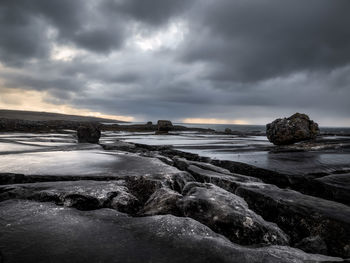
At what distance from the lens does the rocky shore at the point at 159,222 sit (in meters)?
2.00

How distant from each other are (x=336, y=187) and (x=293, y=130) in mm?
9198

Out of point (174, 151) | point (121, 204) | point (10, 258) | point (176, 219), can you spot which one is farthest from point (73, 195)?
point (174, 151)

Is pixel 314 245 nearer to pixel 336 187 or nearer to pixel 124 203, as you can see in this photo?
pixel 336 187

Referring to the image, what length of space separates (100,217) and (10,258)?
1.03 metres

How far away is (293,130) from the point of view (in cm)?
1291

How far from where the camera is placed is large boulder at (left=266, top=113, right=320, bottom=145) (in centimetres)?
1293

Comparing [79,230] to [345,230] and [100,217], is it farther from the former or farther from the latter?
[345,230]

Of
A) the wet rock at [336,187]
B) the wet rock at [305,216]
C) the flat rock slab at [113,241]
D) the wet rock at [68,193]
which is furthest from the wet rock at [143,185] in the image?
the wet rock at [336,187]

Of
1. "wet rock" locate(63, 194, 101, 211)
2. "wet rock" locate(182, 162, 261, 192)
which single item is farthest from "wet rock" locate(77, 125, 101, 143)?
"wet rock" locate(63, 194, 101, 211)

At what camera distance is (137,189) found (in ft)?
13.9

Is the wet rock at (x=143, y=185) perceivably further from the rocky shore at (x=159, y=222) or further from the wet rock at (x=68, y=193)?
the wet rock at (x=68, y=193)

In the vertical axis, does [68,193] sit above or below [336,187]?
above

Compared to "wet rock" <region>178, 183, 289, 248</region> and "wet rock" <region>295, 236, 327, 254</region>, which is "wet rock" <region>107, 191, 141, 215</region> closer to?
"wet rock" <region>178, 183, 289, 248</region>

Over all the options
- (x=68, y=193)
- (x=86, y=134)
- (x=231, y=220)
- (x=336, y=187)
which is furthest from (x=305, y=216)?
(x=86, y=134)
